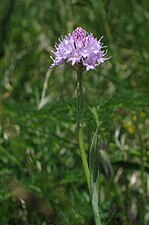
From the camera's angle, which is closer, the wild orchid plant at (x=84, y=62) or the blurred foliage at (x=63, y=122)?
the wild orchid plant at (x=84, y=62)

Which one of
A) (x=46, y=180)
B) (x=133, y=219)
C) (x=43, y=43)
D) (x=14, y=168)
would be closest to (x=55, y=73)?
(x=43, y=43)

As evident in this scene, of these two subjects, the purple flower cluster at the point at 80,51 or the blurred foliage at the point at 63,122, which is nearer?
the purple flower cluster at the point at 80,51

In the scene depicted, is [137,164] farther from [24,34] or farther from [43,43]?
[24,34]

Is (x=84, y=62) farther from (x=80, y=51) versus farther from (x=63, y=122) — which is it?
(x=63, y=122)

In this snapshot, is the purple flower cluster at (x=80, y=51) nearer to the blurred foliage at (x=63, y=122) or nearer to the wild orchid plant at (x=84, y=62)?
the wild orchid plant at (x=84, y=62)

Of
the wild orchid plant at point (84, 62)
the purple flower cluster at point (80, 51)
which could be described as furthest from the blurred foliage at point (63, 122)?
the purple flower cluster at point (80, 51)

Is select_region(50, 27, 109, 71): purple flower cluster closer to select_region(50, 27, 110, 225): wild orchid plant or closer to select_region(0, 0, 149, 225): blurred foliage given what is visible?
select_region(50, 27, 110, 225): wild orchid plant

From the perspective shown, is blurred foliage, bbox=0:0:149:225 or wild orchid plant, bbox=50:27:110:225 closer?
wild orchid plant, bbox=50:27:110:225

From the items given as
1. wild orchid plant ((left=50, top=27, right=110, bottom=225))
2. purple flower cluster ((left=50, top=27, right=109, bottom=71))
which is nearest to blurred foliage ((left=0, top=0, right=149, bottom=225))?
wild orchid plant ((left=50, top=27, right=110, bottom=225))

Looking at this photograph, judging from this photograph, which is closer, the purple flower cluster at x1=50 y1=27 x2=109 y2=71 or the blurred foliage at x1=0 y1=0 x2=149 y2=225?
the purple flower cluster at x1=50 y1=27 x2=109 y2=71
